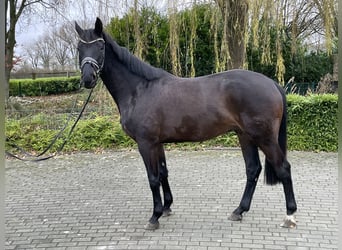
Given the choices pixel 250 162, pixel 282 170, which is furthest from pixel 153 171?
pixel 282 170

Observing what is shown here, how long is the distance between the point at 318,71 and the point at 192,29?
597 cm

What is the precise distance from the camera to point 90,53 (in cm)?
319

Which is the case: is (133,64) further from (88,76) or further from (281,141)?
(281,141)

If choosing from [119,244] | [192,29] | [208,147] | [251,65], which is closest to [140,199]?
[119,244]

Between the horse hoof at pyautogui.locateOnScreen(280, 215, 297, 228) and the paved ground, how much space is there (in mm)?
58

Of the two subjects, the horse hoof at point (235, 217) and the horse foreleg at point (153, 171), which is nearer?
the horse foreleg at point (153, 171)

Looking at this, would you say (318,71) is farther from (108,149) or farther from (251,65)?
(108,149)

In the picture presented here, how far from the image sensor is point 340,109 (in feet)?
3.87

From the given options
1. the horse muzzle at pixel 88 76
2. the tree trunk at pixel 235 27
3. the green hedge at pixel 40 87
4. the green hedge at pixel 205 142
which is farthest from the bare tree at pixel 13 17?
the horse muzzle at pixel 88 76

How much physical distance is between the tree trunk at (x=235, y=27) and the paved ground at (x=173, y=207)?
8.66 feet

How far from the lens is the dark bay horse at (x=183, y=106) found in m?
3.29

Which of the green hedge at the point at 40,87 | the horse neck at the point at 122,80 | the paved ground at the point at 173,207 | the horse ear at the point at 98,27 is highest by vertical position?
the horse ear at the point at 98,27

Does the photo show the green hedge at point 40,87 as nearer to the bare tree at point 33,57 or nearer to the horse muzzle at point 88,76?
the bare tree at point 33,57

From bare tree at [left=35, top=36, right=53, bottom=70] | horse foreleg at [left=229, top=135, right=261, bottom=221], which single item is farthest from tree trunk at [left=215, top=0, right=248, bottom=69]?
bare tree at [left=35, top=36, right=53, bottom=70]
